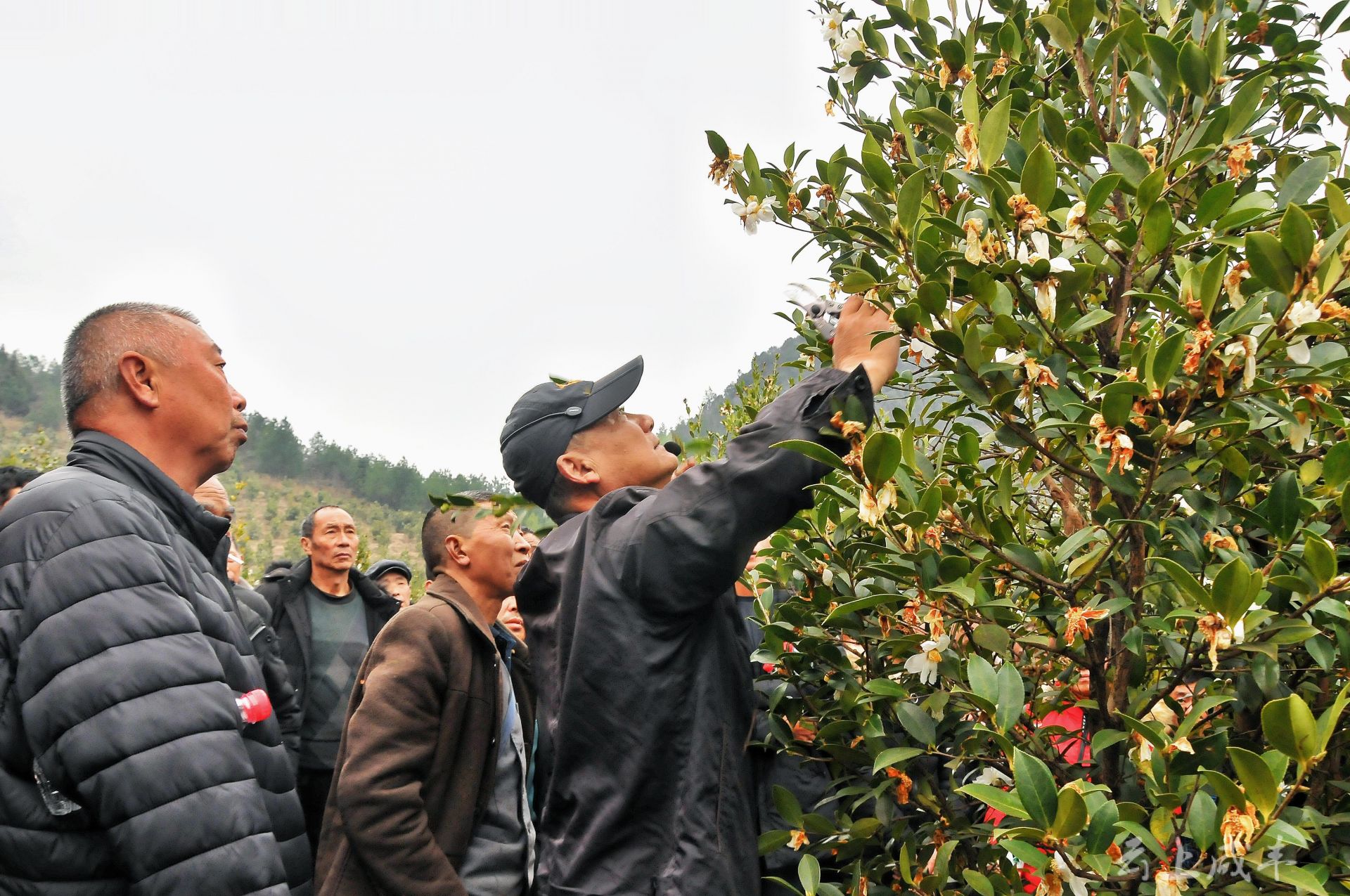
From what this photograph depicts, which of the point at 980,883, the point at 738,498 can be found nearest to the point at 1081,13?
the point at 738,498

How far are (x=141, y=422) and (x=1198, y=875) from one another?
6.10 ft

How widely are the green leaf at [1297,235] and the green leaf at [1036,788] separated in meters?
0.71

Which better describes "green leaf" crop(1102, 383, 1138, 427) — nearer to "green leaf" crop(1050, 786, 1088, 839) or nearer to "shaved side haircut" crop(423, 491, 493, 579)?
"green leaf" crop(1050, 786, 1088, 839)

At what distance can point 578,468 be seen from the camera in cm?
243

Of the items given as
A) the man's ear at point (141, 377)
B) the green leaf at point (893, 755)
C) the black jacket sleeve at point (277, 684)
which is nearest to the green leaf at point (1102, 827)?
the green leaf at point (893, 755)

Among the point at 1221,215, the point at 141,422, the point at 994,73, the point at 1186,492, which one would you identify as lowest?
the point at 1186,492

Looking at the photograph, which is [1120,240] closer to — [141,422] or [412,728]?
[141,422]

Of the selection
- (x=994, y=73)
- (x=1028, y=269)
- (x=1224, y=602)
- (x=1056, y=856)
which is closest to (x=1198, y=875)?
(x=1056, y=856)

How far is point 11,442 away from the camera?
56219 mm

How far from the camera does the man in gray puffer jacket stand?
4.92ft

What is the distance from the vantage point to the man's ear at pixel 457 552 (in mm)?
3209

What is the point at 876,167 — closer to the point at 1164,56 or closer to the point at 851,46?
the point at 1164,56

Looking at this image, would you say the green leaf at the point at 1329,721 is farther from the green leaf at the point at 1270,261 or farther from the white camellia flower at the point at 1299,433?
the green leaf at the point at 1270,261

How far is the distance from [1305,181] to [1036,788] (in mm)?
1008
